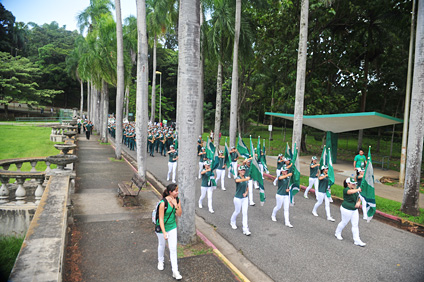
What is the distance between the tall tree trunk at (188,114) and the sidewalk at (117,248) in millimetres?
800

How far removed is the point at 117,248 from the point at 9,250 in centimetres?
217

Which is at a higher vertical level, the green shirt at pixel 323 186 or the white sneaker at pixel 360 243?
the green shirt at pixel 323 186

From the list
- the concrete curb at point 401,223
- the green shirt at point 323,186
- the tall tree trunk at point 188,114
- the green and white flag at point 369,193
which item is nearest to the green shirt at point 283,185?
the green shirt at point 323,186

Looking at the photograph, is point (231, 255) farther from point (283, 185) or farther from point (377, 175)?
point (377, 175)

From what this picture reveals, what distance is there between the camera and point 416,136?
9.59 meters

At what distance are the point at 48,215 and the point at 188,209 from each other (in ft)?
9.63

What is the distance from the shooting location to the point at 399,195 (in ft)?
41.8

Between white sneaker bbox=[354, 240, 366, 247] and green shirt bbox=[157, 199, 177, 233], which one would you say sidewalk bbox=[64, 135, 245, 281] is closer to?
green shirt bbox=[157, 199, 177, 233]

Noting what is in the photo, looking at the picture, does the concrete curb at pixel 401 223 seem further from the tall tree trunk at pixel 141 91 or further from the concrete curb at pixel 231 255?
the tall tree trunk at pixel 141 91

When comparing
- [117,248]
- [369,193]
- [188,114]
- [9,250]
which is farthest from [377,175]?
[9,250]

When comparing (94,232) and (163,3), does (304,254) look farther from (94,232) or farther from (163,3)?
(163,3)

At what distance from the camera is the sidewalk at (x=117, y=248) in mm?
5285

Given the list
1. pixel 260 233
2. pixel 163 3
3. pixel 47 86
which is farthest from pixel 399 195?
pixel 47 86

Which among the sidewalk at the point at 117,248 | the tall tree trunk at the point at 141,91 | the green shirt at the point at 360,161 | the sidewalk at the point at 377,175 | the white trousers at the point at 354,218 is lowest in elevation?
the sidewalk at the point at 377,175
